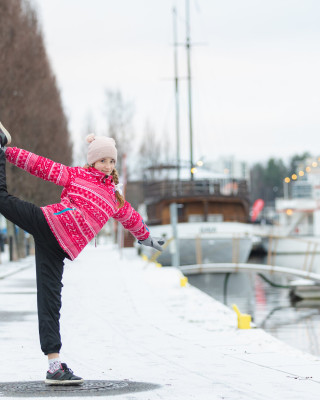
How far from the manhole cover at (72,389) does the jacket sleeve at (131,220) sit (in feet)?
3.54

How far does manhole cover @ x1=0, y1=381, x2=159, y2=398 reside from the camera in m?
5.24

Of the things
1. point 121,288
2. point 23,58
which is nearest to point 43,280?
point 121,288

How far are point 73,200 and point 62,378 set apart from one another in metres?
1.17

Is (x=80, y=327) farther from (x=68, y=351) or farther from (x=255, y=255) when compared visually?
(x=255, y=255)

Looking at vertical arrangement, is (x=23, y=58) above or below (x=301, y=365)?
above

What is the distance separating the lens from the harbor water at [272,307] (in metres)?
15.3

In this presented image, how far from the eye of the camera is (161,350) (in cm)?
823

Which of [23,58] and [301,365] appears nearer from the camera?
[301,365]

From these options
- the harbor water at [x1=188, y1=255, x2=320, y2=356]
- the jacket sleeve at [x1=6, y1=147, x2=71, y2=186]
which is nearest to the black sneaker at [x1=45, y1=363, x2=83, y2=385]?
the jacket sleeve at [x1=6, y1=147, x2=71, y2=186]

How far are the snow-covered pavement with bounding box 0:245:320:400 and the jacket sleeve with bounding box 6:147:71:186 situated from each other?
1374 mm

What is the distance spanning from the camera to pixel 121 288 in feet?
60.7

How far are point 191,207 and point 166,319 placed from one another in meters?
34.4

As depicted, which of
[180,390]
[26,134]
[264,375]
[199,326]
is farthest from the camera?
[26,134]

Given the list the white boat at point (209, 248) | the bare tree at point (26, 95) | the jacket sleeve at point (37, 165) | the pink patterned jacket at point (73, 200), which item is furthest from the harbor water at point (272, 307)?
the bare tree at point (26, 95)
